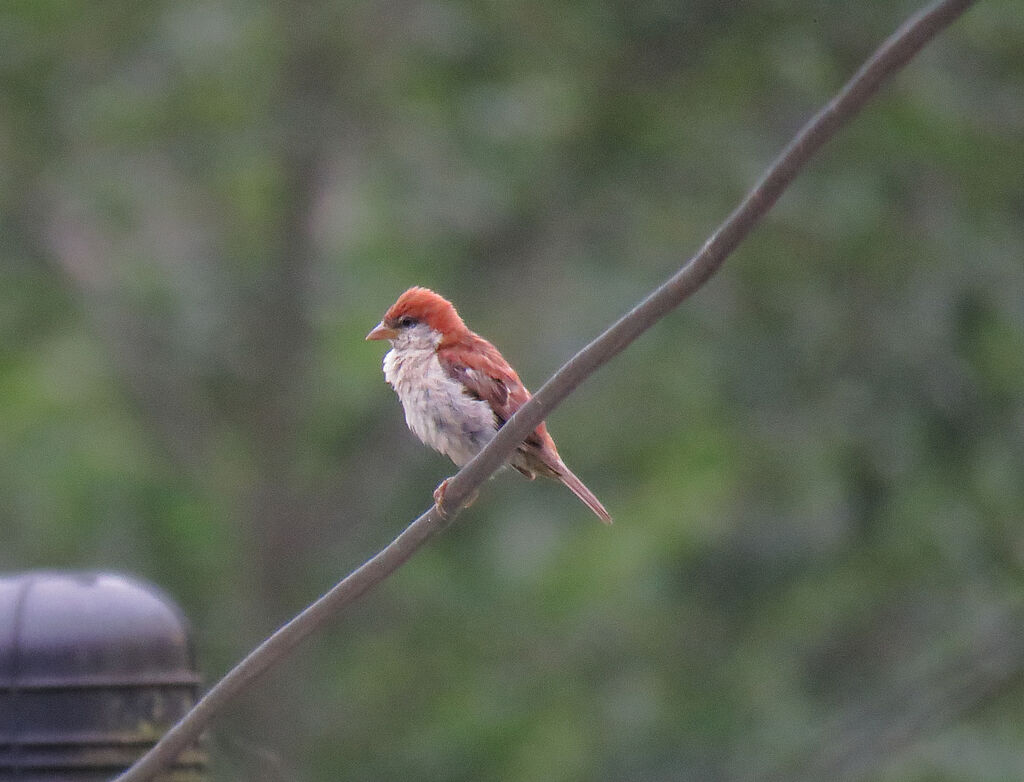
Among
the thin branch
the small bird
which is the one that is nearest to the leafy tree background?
the small bird

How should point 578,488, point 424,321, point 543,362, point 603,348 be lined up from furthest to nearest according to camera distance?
point 543,362 → point 424,321 → point 578,488 → point 603,348

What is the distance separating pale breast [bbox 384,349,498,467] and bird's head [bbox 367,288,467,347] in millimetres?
56

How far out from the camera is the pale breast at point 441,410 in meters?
4.73

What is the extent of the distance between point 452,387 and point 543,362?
4357 mm

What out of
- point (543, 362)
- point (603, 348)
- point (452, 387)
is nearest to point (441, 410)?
point (452, 387)

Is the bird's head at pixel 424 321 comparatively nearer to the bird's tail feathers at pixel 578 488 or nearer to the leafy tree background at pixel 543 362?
the bird's tail feathers at pixel 578 488

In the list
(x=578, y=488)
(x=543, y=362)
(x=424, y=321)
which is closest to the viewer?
(x=578, y=488)

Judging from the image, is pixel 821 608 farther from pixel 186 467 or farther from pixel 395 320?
pixel 395 320

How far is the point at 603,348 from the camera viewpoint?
2430 mm

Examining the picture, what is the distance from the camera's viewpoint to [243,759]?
450cm

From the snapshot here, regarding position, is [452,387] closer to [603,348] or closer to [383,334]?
[383,334]

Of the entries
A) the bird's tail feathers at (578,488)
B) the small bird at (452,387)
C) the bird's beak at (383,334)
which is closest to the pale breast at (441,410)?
the small bird at (452,387)

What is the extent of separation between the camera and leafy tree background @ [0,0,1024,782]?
810 cm

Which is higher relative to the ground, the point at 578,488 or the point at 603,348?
the point at 578,488
